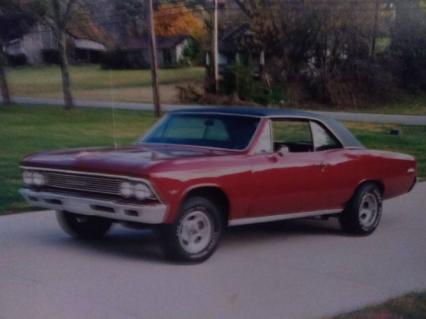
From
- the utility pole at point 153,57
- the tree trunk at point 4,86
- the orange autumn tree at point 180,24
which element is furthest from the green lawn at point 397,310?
the orange autumn tree at point 180,24

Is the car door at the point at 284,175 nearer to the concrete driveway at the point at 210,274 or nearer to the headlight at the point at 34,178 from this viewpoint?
the concrete driveway at the point at 210,274

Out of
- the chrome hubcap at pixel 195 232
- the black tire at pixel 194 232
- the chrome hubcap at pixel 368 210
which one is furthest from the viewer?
the chrome hubcap at pixel 368 210

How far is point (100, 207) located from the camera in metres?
8.25

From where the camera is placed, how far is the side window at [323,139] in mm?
10227

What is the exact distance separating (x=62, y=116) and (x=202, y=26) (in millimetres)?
23470

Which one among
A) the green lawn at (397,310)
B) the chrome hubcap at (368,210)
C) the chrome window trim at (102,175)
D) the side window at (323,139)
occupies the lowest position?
the chrome hubcap at (368,210)

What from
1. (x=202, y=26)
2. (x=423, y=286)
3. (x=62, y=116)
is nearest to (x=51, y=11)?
(x=62, y=116)

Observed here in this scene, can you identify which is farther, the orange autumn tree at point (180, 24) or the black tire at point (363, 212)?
the orange autumn tree at point (180, 24)

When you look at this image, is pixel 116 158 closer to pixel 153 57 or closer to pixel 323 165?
pixel 323 165

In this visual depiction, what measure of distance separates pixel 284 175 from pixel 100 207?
6.87ft

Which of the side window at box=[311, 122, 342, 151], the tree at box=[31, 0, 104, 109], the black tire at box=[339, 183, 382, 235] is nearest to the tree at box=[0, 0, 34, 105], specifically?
the tree at box=[31, 0, 104, 109]

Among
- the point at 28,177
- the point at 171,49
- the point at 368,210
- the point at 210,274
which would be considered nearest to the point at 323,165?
the point at 368,210

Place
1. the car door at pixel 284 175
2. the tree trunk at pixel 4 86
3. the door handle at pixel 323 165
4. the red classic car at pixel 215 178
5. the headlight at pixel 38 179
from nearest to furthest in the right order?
the red classic car at pixel 215 178, the headlight at pixel 38 179, the car door at pixel 284 175, the door handle at pixel 323 165, the tree trunk at pixel 4 86

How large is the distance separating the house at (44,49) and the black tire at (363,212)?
3008 centimetres
